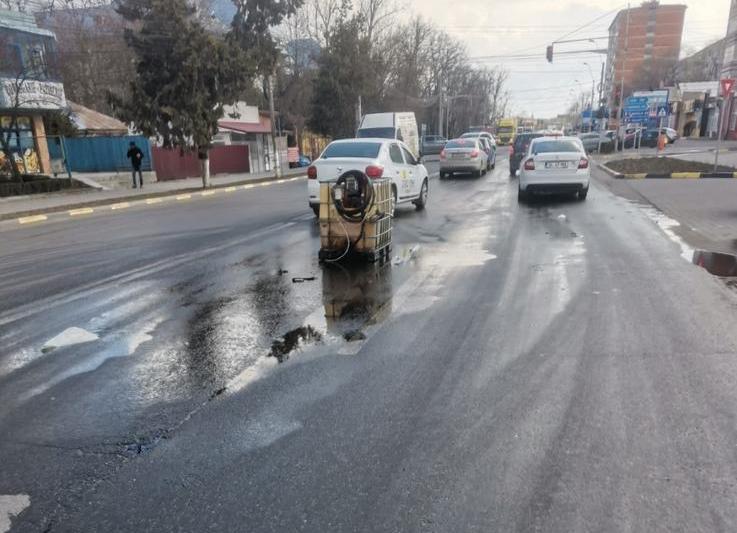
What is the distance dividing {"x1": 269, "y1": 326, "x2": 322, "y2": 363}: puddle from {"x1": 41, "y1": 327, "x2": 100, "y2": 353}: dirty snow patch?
1.78 meters

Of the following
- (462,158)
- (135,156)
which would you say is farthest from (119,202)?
(462,158)

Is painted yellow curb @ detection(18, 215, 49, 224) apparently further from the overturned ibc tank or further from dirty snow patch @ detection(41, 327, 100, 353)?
dirty snow patch @ detection(41, 327, 100, 353)

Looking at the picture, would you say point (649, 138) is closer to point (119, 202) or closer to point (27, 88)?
point (119, 202)

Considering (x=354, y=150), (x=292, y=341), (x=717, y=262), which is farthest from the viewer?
(x=354, y=150)

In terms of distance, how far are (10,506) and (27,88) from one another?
22629mm

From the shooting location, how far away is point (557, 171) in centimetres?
1415

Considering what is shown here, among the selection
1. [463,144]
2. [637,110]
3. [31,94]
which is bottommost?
[463,144]

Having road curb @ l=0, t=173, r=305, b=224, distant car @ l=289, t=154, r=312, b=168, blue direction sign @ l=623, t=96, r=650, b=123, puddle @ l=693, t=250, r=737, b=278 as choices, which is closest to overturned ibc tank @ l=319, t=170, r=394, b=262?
puddle @ l=693, t=250, r=737, b=278

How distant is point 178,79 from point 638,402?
847 inches

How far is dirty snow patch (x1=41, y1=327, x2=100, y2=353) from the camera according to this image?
493cm

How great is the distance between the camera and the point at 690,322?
16.9 ft

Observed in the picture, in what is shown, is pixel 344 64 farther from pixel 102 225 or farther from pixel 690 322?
pixel 690 322

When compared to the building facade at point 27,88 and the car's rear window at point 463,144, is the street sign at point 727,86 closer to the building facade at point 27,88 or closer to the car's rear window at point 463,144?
the car's rear window at point 463,144

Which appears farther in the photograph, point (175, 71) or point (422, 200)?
point (175, 71)
